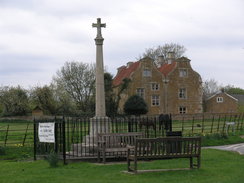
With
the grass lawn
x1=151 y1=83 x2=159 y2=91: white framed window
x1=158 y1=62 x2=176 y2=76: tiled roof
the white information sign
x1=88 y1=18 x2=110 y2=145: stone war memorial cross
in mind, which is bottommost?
the grass lawn

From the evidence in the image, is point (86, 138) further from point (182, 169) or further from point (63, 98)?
point (63, 98)

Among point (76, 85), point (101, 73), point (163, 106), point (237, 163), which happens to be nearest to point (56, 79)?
point (76, 85)

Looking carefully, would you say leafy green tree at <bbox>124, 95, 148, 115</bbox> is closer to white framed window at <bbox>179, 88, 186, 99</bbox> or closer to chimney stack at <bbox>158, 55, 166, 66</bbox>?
white framed window at <bbox>179, 88, 186, 99</bbox>

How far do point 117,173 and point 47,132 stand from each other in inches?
175

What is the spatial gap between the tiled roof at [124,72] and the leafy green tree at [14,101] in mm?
13970

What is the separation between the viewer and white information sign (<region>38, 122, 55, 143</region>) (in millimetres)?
14703

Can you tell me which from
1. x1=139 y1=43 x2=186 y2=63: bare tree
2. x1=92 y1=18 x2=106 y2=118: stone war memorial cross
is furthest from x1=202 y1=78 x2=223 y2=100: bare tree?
x1=92 y1=18 x2=106 y2=118: stone war memorial cross

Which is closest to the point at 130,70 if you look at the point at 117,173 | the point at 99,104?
the point at 99,104

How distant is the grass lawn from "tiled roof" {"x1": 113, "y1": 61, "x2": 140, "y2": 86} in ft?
158

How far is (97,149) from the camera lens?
14.6m

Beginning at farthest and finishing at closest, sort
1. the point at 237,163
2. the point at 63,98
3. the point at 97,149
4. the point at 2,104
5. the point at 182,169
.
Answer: the point at 2,104
the point at 63,98
the point at 97,149
the point at 237,163
the point at 182,169

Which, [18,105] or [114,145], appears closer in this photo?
[114,145]

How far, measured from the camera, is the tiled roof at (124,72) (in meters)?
62.2

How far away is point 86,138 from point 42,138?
1.99 metres
